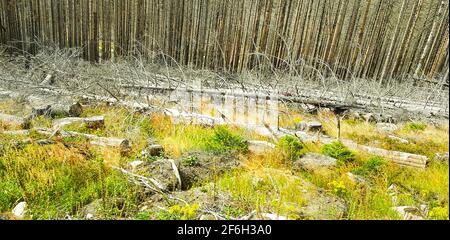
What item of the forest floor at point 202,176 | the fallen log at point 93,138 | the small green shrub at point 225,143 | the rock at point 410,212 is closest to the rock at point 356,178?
the forest floor at point 202,176

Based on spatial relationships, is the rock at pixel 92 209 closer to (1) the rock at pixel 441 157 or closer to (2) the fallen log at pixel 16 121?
(2) the fallen log at pixel 16 121

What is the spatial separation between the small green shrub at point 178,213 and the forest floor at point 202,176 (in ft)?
0.04

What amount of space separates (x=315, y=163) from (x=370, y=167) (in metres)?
0.61

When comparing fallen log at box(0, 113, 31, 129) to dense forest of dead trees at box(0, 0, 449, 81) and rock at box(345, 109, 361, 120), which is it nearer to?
dense forest of dead trees at box(0, 0, 449, 81)

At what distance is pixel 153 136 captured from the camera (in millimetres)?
5227

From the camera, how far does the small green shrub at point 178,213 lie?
134 inches

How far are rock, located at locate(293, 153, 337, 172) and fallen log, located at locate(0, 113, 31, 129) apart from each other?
137 inches

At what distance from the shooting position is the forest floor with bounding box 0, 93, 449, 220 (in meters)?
3.70

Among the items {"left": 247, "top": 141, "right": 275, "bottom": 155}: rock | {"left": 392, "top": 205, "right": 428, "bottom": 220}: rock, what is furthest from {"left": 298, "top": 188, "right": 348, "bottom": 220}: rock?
{"left": 247, "top": 141, "right": 275, "bottom": 155}: rock

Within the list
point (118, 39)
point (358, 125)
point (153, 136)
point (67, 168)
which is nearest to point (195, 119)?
point (153, 136)

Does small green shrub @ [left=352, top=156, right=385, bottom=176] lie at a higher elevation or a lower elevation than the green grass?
higher
